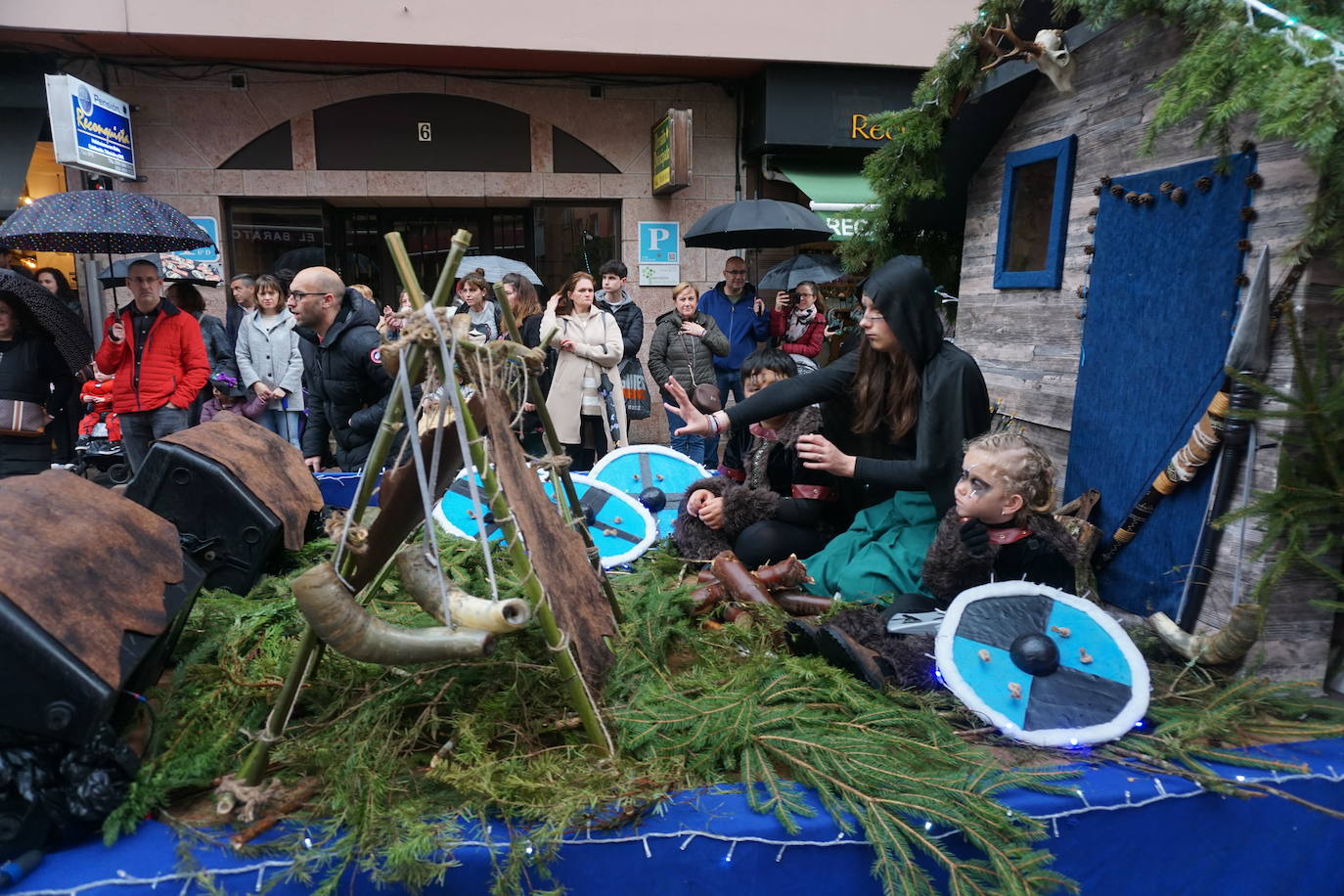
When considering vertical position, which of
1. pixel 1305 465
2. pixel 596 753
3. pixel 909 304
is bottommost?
pixel 596 753

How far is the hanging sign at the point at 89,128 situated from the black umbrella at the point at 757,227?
16.9 feet

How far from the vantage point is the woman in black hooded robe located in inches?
117

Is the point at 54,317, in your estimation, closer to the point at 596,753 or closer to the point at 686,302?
the point at 686,302

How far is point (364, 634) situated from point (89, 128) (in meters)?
7.55

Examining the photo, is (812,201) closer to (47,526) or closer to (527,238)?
(527,238)

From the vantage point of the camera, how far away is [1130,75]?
9.86 feet

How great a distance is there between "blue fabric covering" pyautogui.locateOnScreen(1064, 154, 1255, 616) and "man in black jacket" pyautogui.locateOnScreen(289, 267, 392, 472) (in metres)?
3.26

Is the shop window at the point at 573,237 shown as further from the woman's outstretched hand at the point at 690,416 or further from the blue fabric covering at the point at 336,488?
the woman's outstretched hand at the point at 690,416

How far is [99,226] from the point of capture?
5.00m

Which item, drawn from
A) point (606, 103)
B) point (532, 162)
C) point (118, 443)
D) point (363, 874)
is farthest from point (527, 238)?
point (363, 874)

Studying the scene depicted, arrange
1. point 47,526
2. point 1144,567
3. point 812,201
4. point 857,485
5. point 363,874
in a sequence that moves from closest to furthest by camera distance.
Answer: point 363,874
point 47,526
point 1144,567
point 857,485
point 812,201

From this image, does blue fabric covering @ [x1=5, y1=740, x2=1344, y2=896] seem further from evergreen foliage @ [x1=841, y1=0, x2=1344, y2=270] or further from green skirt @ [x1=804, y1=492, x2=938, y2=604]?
evergreen foliage @ [x1=841, y1=0, x2=1344, y2=270]

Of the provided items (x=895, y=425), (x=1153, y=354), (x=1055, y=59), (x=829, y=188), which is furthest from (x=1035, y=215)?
(x=829, y=188)

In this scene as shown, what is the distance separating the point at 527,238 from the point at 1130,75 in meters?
7.17
